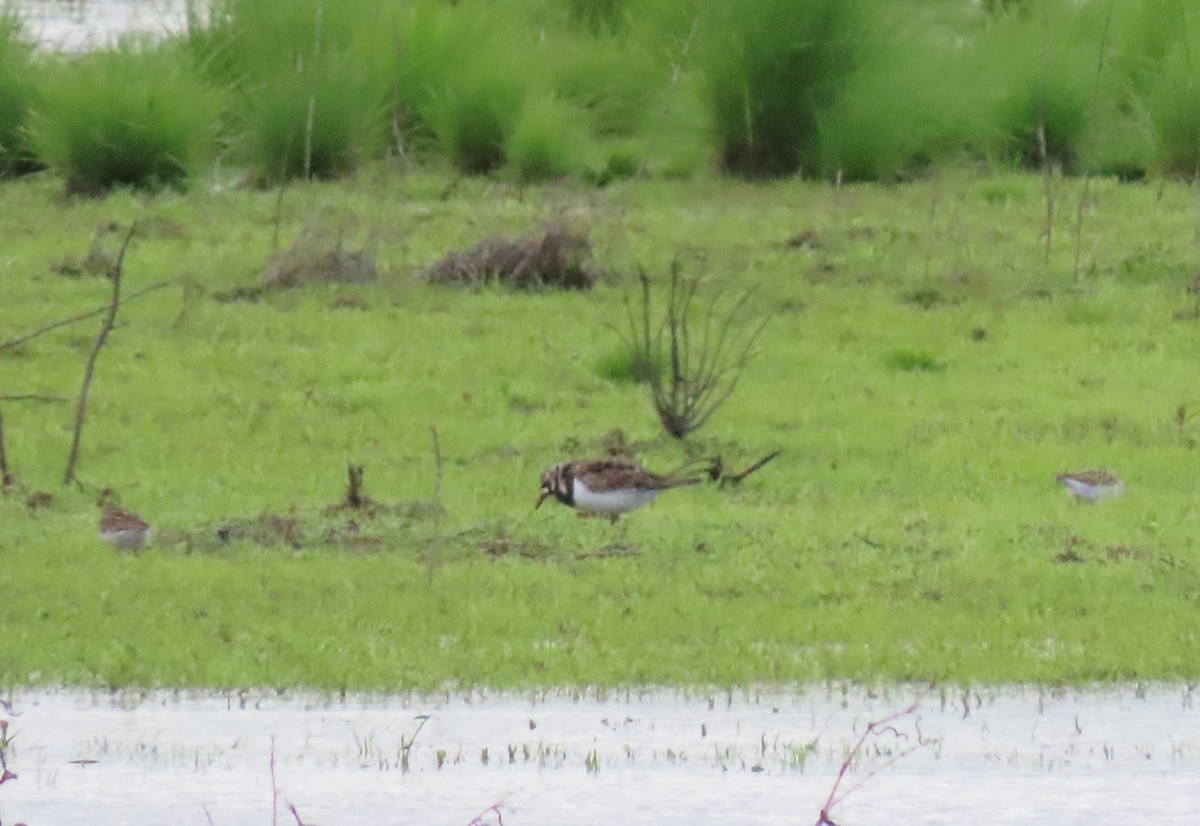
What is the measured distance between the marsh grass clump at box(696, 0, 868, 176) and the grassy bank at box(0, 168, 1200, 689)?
21.6 inches

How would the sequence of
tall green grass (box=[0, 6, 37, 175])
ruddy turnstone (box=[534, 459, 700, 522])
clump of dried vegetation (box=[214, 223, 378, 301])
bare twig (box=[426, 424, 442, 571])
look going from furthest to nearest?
tall green grass (box=[0, 6, 37, 175])
clump of dried vegetation (box=[214, 223, 378, 301])
ruddy turnstone (box=[534, 459, 700, 522])
bare twig (box=[426, 424, 442, 571])

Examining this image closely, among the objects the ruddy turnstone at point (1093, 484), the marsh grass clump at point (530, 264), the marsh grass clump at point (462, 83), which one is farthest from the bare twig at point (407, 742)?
the marsh grass clump at point (462, 83)

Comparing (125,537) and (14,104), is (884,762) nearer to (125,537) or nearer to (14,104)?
(125,537)

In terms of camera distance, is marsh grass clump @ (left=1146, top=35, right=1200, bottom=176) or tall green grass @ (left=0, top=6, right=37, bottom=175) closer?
marsh grass clump @ (left=1146, top=35, right=1200, bottom=176)

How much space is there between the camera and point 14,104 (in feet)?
61.2

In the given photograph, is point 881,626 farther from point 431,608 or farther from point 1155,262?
point 1155,262

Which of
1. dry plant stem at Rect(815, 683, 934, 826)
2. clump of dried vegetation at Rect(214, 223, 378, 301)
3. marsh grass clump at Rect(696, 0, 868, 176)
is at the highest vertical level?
marsh grass clump at Rect(696, 0, 868, 176)

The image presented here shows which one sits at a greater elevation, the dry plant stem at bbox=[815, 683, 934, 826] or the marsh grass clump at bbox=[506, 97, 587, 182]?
the marsh grass clump at bbox=[506, 97, 587, 182]

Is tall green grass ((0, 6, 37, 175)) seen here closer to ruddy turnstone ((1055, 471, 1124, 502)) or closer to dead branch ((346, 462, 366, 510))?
dead branch ((346, 462, 366, 510))

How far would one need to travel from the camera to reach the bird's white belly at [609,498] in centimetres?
873

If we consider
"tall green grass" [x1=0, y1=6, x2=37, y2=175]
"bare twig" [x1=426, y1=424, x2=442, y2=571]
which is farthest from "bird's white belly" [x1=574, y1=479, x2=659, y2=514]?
"tall green grass" [x1=0, y1=6, x2=37, y2=175]

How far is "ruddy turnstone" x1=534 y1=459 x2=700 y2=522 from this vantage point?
8.73 m

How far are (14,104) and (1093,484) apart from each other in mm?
11499

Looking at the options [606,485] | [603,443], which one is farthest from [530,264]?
[606,485]
